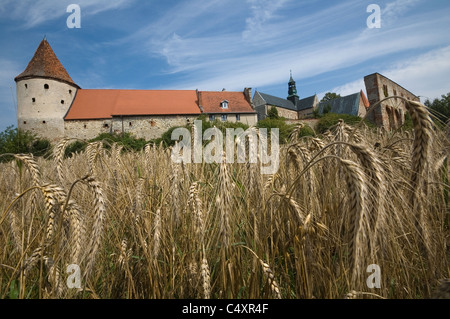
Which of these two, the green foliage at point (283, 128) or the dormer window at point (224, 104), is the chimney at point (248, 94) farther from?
the green foliage at point (283, 128)

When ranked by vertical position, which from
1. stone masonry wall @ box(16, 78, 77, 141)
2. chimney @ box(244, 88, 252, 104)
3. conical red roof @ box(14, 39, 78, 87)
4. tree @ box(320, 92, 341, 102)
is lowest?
stone masonry wall @ box(16, 78, 77, 141)

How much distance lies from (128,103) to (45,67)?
35.2 ft

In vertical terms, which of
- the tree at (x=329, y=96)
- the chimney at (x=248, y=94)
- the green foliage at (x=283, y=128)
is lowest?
the green foliage at (x=283, y=128)

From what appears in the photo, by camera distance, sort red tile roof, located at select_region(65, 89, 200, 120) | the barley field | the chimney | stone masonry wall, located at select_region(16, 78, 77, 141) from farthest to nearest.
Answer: the chimney → red tile roof, located at select_region(65, 89, 200, 120) → stone masonry wall, located at select_region(16, 78, 77, 141) → the barley field

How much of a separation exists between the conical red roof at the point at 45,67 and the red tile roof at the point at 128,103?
3521 mm

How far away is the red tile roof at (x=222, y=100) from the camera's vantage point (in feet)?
118

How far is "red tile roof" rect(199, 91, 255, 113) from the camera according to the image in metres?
36.0

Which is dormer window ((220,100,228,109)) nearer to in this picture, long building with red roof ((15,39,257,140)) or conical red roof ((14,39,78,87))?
long building with red roof ((15,39,257,140))

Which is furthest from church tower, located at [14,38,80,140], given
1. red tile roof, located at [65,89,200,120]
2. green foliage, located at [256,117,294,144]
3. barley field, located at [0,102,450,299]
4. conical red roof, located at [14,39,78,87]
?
barley field, located at [0,102,450,299]

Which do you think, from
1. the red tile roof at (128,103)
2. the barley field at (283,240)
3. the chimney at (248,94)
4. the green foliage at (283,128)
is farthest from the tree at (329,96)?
the barley field at (283,240)

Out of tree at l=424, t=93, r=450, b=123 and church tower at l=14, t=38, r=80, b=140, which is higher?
church tower at l=14, t=38, r=80, b=140

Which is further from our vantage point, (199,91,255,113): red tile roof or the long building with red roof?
(199,91,255,113): red tile roof

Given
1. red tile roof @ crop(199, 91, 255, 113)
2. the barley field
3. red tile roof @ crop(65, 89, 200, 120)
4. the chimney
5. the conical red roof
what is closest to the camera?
the barley field
